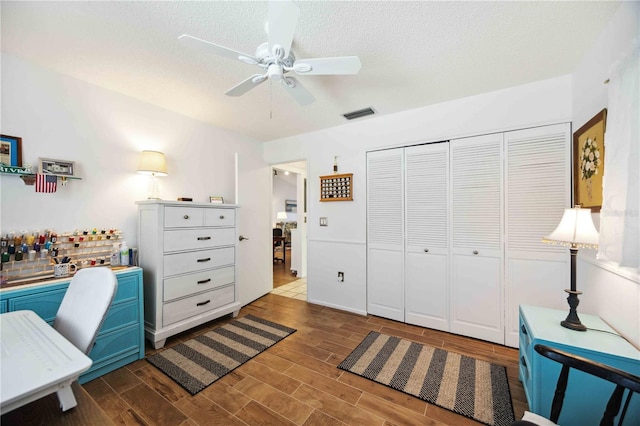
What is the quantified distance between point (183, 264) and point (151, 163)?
1.07 metres

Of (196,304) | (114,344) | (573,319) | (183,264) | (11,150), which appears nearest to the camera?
(573,319)

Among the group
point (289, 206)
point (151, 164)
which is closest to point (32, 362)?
point (151, 164)

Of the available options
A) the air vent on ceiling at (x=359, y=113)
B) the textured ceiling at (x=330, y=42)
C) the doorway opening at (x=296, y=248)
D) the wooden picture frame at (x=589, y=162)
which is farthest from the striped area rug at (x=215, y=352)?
the wooden picture frame at (x=589, y=162)

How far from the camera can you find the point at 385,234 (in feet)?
9.91

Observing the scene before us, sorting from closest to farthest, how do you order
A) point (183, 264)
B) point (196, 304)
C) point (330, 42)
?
point (330, 42) → point (183, 264) → point (196, 304)

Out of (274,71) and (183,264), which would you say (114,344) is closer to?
(183,264)

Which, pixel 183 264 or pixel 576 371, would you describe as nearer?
pixel 576 371

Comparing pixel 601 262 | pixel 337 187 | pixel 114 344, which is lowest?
pixel 114 344

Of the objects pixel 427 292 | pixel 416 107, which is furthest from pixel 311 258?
pixel 416 107

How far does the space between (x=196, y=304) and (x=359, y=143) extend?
266 cm

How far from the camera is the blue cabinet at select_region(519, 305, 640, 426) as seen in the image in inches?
47.7

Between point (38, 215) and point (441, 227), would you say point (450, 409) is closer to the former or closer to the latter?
point (441, 227)

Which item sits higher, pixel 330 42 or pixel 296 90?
pixel 330 42

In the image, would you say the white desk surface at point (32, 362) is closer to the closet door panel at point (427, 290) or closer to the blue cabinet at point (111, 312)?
the blue cabinet at point (111, 312)
